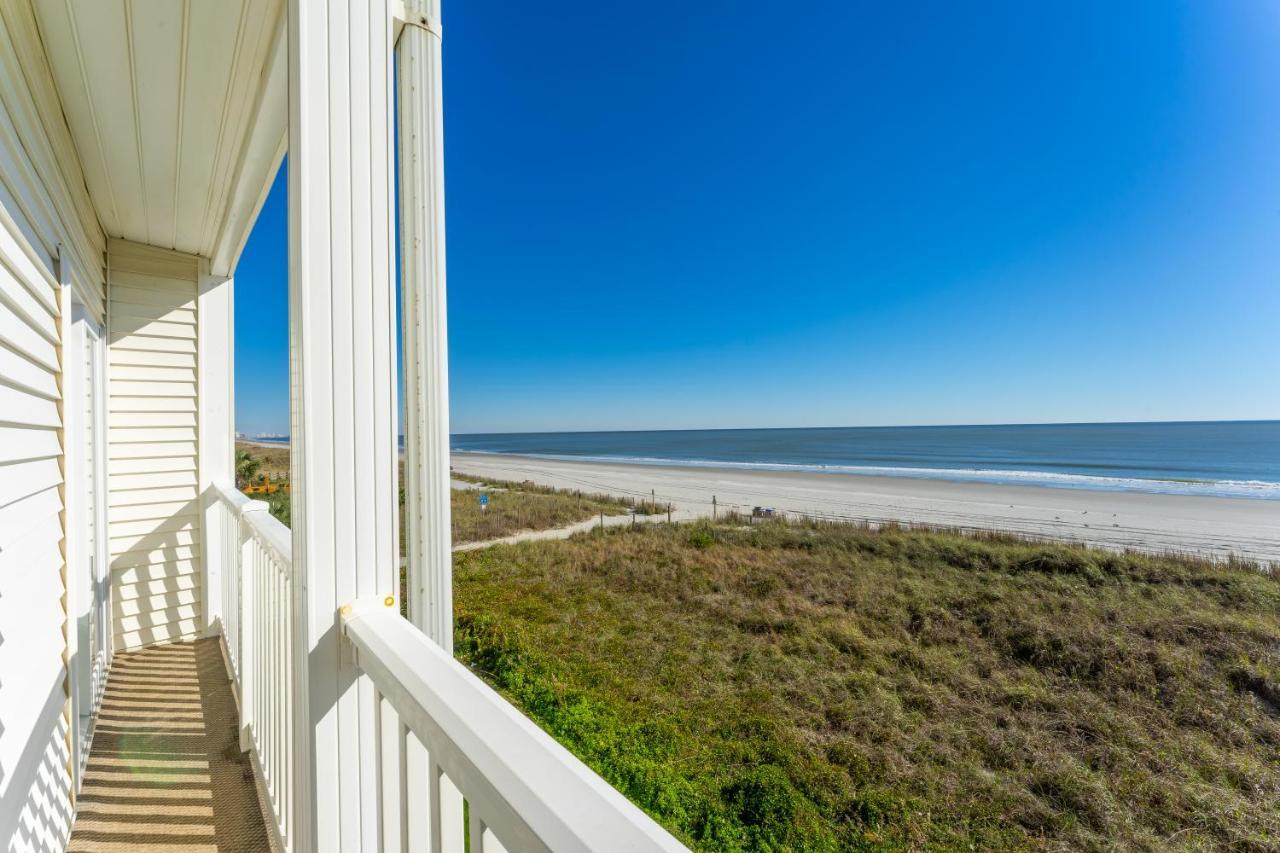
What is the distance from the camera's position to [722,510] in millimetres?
10844

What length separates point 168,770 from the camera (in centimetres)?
186

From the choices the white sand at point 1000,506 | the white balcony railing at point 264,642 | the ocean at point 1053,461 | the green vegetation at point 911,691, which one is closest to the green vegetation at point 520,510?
the white sand at point 1000,506

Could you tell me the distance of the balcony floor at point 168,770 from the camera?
1.59 meters

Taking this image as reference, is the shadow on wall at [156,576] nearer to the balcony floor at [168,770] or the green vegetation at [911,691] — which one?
the balcony floor at [168,770]

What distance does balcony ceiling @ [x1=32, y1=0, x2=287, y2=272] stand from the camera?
1.17 m

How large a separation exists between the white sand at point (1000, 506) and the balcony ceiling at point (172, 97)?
952cm

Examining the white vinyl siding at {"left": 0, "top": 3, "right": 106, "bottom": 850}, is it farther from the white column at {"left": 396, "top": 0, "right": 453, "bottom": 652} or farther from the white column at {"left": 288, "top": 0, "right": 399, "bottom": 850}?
A: the white column at {"left": 396, "top": 0, "right": 453, "bottom": 652}

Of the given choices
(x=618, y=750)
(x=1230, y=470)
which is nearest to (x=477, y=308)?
(x=618, y=750)

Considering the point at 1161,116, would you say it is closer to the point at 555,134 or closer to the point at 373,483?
the point at 555,134

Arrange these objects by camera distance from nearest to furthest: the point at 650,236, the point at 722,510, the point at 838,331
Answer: the point at 722,510
the point at 650,236
the point at 838,331

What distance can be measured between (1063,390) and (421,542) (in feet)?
76.9

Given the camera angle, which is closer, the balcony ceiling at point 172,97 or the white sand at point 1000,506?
the balcony ceiling at point 172,97

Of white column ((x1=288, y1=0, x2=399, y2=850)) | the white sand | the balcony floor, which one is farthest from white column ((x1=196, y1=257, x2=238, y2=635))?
the white sand

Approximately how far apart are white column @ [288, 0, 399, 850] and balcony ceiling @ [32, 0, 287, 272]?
0.45 m
